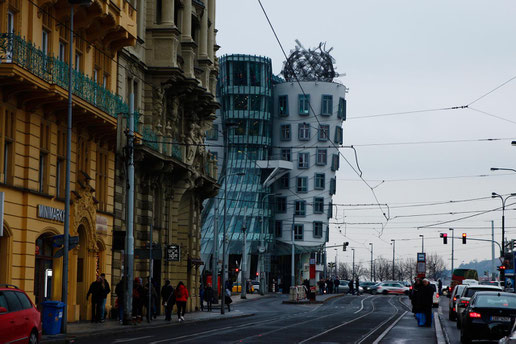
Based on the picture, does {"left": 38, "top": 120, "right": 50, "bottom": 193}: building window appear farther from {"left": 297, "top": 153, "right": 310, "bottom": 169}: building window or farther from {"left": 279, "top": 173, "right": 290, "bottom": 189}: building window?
{"left": 279, "top": 173, "right": 290, "bottom": 189}: building window

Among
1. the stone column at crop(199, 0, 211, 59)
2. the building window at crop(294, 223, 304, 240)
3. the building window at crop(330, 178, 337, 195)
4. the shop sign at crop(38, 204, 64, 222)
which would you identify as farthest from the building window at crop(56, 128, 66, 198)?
the building window at crop(330, 178, 337, 195)

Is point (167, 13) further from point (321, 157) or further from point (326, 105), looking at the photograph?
point (321, 157)

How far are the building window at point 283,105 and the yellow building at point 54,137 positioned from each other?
8290 cm

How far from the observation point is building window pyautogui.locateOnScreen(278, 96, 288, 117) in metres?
123

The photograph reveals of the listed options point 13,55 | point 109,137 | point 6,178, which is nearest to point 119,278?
point 109,137

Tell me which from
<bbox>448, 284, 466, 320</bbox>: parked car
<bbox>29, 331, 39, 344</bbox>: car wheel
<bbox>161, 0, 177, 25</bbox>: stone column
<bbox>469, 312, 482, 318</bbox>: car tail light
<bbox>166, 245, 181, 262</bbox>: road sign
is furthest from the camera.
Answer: <bbox>161, 0, 177, 25</bbox>: stone column

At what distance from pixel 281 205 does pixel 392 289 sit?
2701 cm

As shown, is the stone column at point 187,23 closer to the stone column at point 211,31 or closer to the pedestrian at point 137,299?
the stone column at point 211,31

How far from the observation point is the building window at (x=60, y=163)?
3406cm

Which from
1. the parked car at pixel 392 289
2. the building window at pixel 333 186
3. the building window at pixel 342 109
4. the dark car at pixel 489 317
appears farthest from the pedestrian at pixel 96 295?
the building window at pixel 333 186

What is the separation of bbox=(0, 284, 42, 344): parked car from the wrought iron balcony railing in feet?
30.4

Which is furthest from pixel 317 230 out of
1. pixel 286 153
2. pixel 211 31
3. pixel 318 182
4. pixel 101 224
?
pixel 101 224

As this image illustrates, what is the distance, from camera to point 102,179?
3922 cm

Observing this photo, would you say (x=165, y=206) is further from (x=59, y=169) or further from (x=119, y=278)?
(x=59, y=169)
